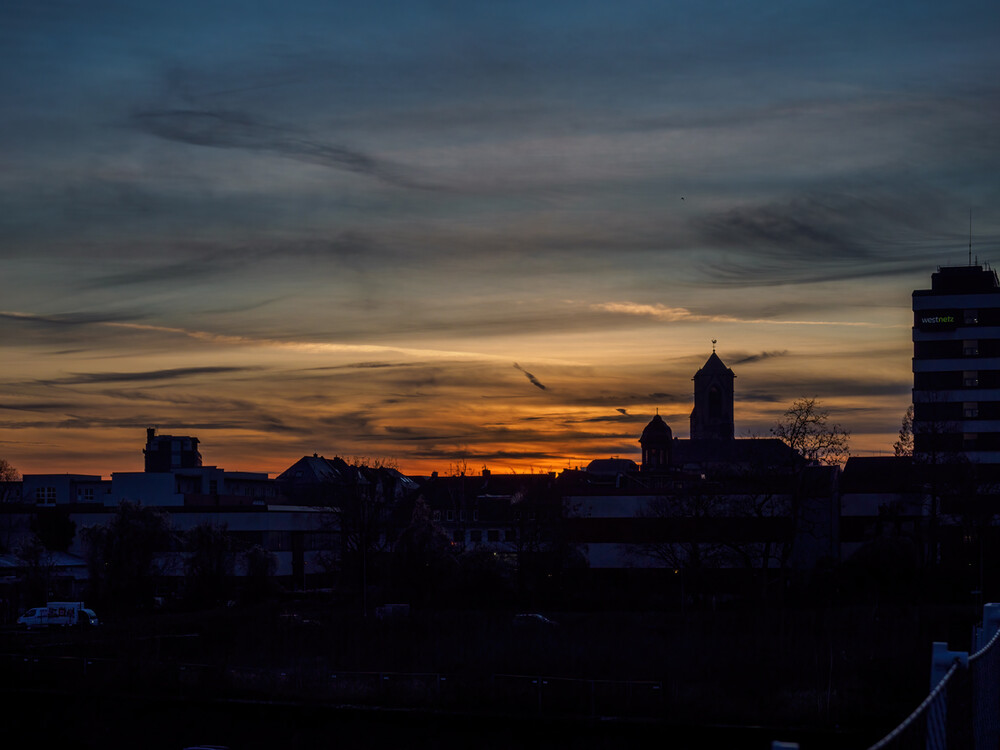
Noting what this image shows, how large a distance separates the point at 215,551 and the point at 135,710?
110 feet

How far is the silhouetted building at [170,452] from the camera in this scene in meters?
125

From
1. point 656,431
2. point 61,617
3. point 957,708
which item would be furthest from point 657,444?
point 957,708

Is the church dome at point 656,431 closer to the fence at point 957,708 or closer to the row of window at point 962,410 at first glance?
the row of window at point 962,410

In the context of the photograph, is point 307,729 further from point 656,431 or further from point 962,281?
point 656,431

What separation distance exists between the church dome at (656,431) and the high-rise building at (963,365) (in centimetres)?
6994

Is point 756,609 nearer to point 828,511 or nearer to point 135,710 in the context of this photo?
point 828,511

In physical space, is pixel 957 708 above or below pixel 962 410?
below

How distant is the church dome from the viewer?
166 m

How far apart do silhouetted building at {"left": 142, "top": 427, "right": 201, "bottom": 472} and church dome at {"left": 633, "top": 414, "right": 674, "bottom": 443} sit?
68879mm

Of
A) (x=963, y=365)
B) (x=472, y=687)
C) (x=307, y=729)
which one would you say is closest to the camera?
(x=307, y=729)

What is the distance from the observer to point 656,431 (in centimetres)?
16650

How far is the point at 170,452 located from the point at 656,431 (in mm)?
72483

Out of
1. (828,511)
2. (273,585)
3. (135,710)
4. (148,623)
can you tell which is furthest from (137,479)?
(135,710)

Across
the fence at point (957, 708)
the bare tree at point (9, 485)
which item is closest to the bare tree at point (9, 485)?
the bare tree at point (9, 485)
